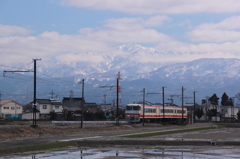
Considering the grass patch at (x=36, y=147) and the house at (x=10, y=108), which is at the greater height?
the grass patch at (x=36, y=147)

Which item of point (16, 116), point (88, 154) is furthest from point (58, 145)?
point (16, 116)

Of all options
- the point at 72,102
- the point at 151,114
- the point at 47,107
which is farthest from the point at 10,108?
the point at 151,114

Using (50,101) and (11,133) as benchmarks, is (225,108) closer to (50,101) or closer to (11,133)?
(50,101)

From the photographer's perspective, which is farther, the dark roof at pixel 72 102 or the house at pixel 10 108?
the dark roof at pixel 72 102

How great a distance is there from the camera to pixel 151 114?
72.1m

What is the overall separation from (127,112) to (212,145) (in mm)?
41294

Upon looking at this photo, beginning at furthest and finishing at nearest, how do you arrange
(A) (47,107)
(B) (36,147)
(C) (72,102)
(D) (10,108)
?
(C) (72,102)
(D) (10,108)
(A) (47,107)
(B) (36,147)

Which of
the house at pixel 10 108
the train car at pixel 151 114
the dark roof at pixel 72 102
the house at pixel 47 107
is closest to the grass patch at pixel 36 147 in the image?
the train car at pixel 151 114

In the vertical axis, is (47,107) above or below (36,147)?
below

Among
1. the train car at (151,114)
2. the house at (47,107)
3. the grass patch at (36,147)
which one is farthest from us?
the house at (47,107)

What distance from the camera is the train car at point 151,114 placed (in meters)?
67.8

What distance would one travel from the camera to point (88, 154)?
2075cm

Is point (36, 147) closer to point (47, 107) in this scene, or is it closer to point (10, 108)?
point (47, 107)

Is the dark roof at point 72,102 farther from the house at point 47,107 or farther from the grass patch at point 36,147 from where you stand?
the grass patch at point 36,147
